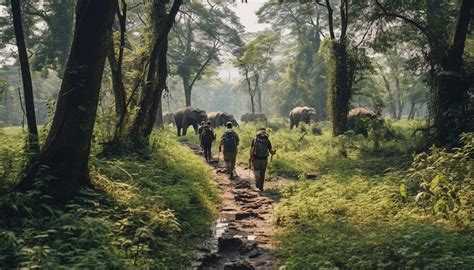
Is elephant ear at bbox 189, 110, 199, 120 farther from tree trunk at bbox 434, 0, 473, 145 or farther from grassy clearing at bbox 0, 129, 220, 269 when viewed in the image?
tree trunk at bbox 434, 0, 473, 145

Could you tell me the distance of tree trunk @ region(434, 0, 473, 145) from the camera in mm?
11164

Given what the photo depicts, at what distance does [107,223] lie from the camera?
615 centimetres

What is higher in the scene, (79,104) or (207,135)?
(79,104)

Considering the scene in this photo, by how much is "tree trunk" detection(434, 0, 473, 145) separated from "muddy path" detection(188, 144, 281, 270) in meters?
5.37

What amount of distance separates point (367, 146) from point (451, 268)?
40.8 ft

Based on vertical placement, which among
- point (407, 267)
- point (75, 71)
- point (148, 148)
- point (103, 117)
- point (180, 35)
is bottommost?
point (407, 267)

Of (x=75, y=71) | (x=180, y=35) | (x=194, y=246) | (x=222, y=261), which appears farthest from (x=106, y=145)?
(x=180, y=35)

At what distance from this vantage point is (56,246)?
545 centimetres

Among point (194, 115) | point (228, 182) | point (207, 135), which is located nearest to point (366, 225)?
point (228, 182)

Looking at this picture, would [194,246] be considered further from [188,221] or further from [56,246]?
[56,246]

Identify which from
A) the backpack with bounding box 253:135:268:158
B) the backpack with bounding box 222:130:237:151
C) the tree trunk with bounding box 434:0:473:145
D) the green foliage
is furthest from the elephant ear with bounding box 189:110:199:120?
the green foliage

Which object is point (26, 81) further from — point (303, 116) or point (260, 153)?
point (303, 116)

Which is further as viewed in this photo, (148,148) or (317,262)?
(148,148)

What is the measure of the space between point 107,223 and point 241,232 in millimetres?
3183
